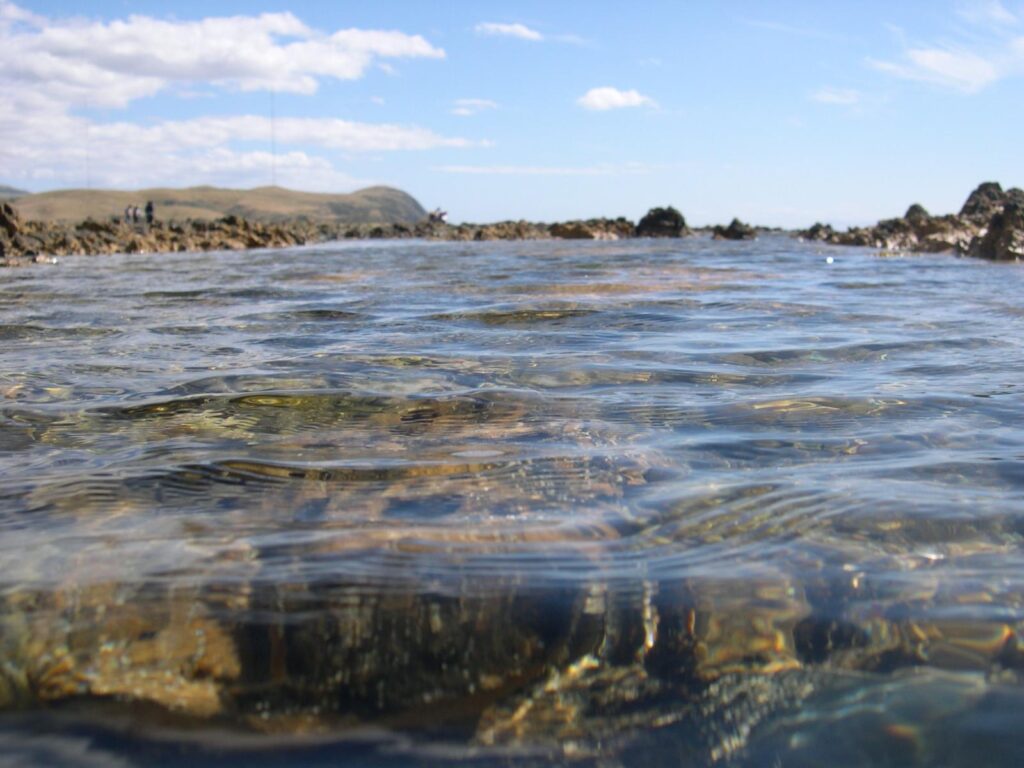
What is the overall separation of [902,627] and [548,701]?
0.72 m

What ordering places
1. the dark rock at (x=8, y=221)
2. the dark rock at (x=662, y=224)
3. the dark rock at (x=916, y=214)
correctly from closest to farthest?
the dark rock at (x=8, y=221) < the dark rock at (x=916, y=214) < the dark rock at (x=662, y=224)

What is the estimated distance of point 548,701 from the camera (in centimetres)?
151

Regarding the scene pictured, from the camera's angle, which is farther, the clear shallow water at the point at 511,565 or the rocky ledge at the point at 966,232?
the rocky ledge at the point at 966,232

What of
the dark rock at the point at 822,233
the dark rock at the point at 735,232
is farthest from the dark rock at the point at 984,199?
the dark rock at the point at 735,232

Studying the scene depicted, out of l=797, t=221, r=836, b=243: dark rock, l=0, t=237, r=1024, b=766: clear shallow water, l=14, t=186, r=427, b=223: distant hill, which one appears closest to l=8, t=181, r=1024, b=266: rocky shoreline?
Answer: l=797, t=221, r=836, b=243: dark rock

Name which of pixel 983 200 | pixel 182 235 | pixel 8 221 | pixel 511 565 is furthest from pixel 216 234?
pixel 983 200

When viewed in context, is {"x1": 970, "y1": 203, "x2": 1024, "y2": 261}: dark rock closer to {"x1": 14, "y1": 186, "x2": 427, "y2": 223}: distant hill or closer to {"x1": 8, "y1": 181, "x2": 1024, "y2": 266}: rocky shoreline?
{"x1": 8, "y1": 181, "x2": 1024, "y2": 266}: rocky shoreline

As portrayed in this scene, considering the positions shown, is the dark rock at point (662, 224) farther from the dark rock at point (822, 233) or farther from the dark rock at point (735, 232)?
the dark rock at point (822, 233)

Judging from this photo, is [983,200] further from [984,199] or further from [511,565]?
[511,565]

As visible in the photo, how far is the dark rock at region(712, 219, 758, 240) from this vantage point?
3478cm

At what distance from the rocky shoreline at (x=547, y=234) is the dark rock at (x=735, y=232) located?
0.13 ft

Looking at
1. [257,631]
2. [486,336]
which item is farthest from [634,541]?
[486,336]

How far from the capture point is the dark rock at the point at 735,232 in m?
34.8

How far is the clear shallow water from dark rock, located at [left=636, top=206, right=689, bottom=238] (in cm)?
3345
